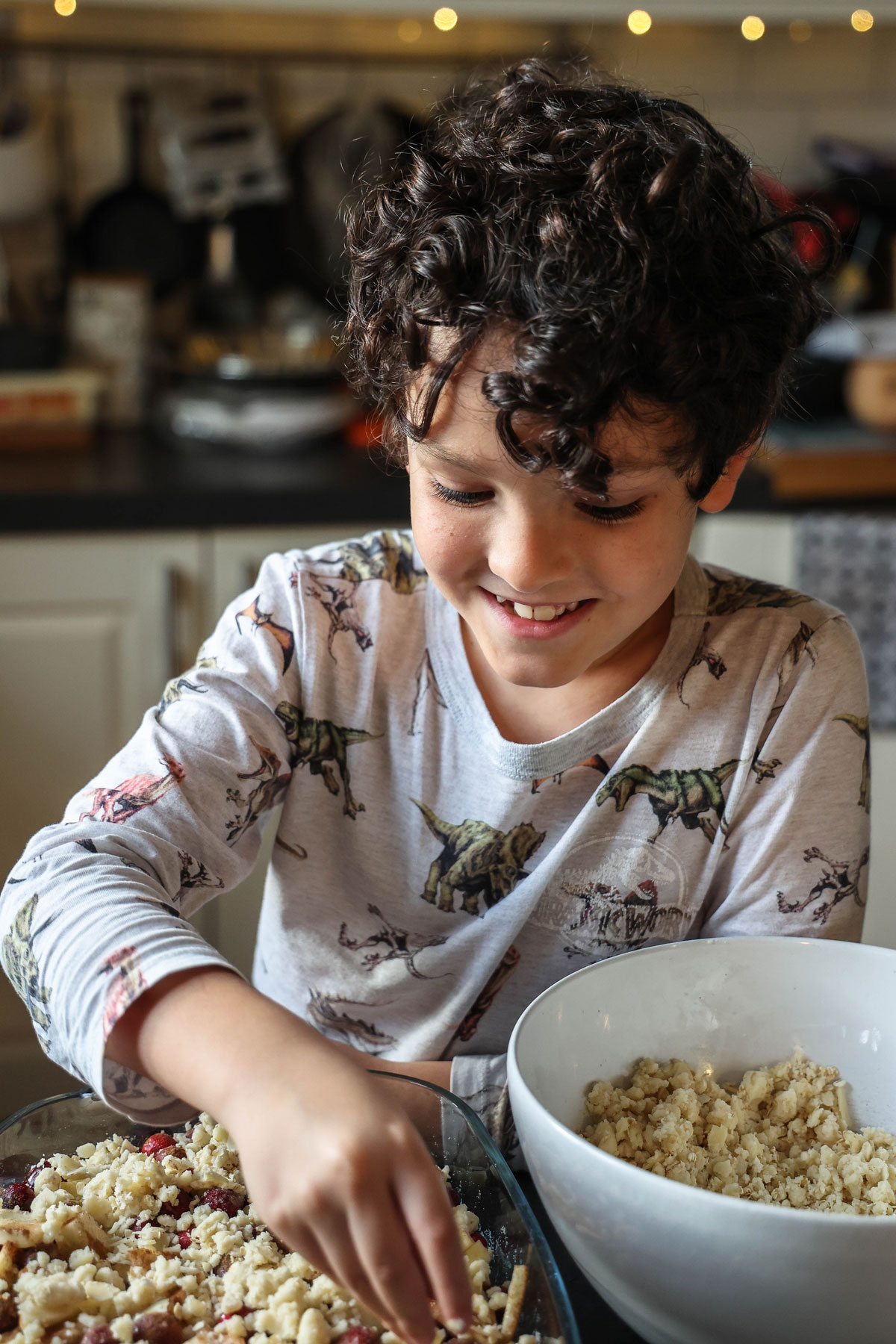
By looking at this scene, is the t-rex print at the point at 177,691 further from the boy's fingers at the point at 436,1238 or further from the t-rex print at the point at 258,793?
the boy's fingers at the point at 436,1238

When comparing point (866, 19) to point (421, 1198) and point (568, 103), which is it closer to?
point (568, 103)

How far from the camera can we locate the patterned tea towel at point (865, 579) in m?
1.79

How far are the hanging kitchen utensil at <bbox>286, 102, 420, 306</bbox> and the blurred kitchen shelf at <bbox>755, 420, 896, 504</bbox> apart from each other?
83 cm

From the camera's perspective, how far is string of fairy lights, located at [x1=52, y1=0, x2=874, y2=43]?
2076 mm

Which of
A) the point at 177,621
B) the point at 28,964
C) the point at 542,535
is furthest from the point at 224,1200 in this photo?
the point at 177,621

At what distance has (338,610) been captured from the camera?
36.7 inches

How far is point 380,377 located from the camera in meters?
0.78

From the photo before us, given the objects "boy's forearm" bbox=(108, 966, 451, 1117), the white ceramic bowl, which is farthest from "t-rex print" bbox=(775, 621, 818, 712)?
"boy's forearm" bbox=(108, 966, 451, 1117)

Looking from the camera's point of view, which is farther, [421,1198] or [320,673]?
[320,673]

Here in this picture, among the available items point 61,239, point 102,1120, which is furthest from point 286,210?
point 102,1120

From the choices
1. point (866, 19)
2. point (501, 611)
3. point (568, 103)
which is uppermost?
point (866, 19)

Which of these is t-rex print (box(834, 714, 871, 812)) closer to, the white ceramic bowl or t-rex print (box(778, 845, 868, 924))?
t-rex print (box(778, 845, 868, 924))

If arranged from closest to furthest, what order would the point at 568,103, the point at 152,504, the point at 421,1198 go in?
the point at 421,1198 → the point at 568,103 → the point at 152,504

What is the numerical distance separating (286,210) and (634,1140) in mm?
2054
